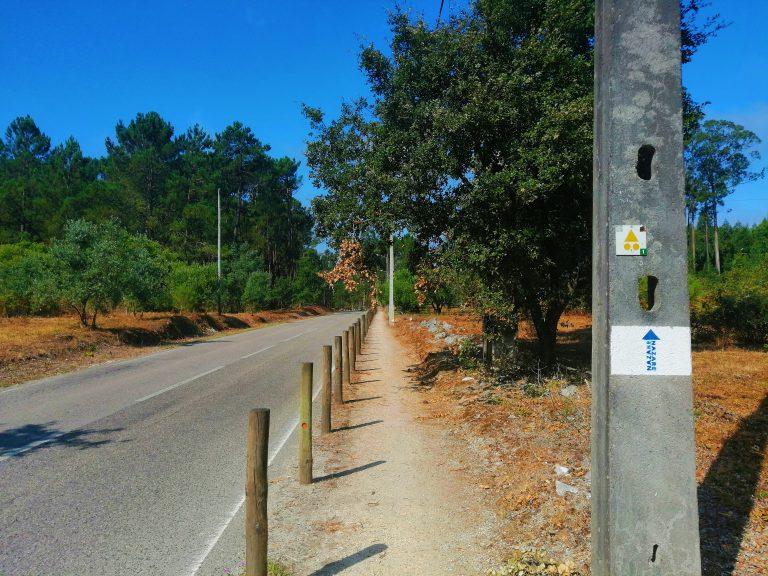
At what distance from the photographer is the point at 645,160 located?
374 centimetres

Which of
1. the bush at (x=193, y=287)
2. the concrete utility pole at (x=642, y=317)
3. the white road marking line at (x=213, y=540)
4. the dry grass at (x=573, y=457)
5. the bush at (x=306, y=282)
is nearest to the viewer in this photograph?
the concrete utility pole at (x=642, y=317)

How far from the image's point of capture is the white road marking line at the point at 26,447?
6.88 metres

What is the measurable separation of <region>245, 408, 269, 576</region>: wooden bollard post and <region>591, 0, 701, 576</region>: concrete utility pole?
2.24m

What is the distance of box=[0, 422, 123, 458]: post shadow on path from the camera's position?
722cm

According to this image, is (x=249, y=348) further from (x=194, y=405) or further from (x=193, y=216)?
(x=193, y=216)

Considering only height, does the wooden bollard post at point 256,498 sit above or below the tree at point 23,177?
below

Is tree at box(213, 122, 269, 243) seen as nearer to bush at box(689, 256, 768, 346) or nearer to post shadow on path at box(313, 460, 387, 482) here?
bush at box(689, 256, 768, 346)

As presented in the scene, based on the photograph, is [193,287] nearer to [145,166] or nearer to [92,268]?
[92,268]

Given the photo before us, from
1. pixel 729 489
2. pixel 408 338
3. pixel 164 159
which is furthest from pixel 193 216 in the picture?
pixel 729 489

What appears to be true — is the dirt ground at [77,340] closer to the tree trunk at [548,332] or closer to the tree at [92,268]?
the tree at [92,268]

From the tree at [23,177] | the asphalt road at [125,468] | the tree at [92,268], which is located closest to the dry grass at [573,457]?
the asphalt road at [125,468]

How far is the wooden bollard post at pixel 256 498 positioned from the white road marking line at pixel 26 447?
4.69 metres

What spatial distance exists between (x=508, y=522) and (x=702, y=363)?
10.5 meters

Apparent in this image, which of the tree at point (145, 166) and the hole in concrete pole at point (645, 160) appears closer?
the hole in concrete pole at point (645, 160)
